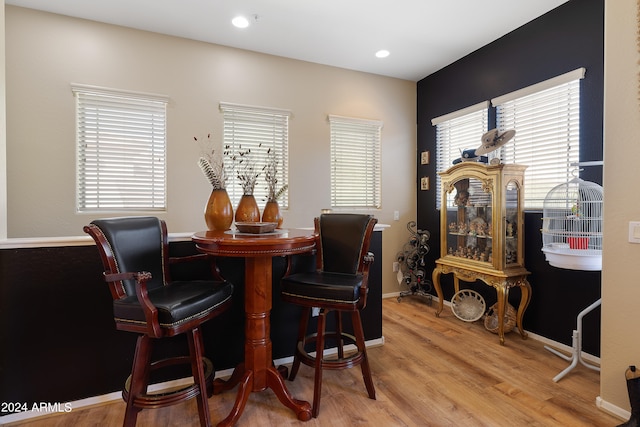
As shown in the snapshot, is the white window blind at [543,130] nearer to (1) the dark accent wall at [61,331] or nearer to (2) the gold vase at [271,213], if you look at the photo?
(2) the gold vase at [271,213]

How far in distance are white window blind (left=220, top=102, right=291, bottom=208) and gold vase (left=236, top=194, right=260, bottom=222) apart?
1278 millimetres

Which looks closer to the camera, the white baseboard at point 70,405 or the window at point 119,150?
the white baseboard at point 70,405

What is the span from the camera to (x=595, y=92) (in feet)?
8.25

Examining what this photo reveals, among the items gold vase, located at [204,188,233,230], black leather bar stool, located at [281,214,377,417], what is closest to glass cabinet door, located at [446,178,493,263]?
black leather bar stool, located at [281,214,377,417]

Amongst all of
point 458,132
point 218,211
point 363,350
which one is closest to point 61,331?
point 218,211

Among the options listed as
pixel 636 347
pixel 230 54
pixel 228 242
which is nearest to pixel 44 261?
pixel 228 242

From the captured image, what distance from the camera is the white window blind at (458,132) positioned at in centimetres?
359

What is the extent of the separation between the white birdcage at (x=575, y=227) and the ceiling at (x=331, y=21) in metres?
1.59

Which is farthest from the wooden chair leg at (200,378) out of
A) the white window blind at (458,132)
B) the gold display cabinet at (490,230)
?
the white window blind at (458,132)

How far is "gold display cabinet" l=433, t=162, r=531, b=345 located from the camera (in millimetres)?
2910

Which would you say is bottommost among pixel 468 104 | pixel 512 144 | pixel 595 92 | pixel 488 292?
Result: pixel 488 292

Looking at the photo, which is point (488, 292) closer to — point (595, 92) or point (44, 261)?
point (595, 92)

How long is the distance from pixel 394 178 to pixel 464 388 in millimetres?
2725

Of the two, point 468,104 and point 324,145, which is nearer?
point 468,104
